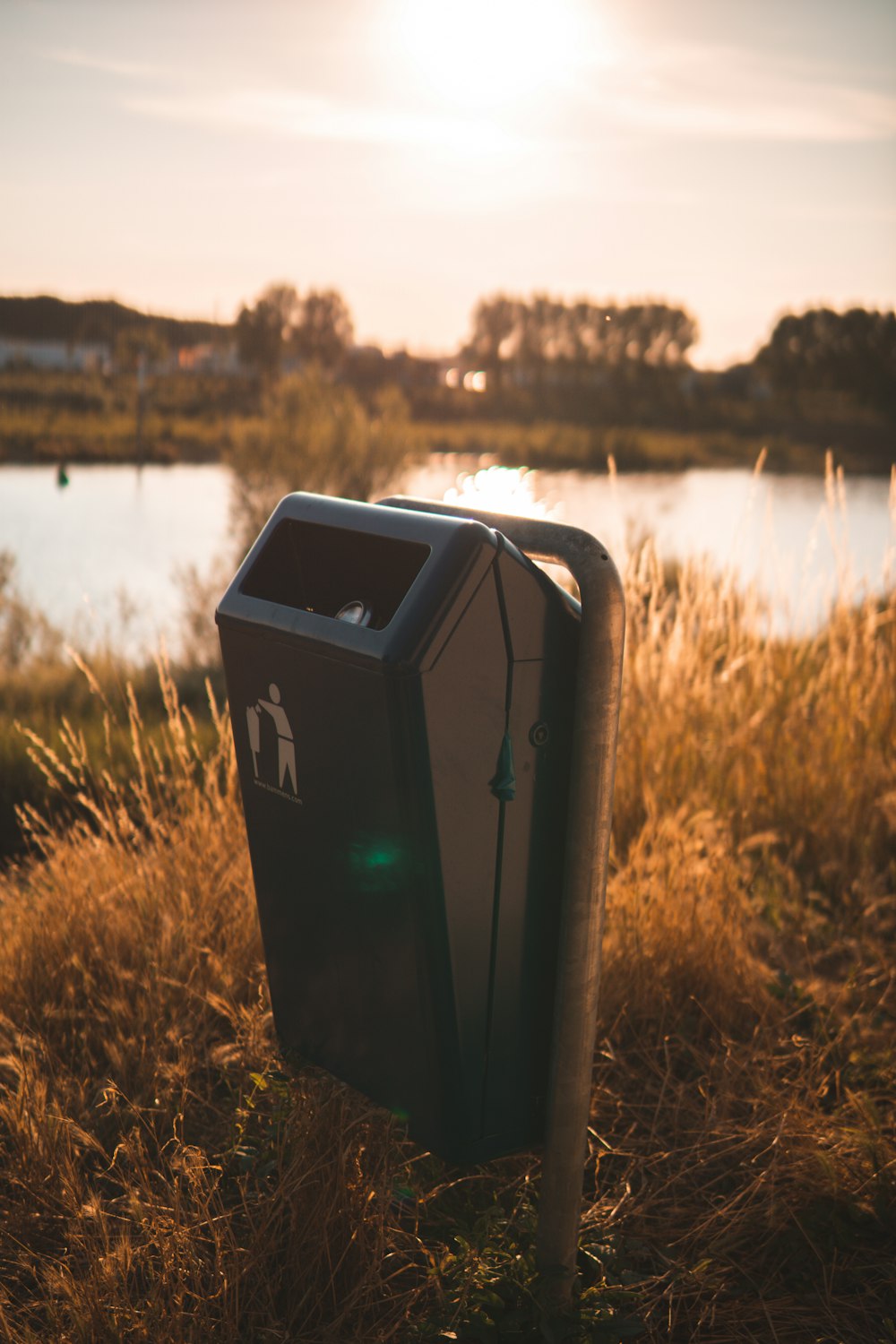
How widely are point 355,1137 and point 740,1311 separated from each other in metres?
0.76

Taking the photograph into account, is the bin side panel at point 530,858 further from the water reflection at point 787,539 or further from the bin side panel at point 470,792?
the water reflection at point 787,539

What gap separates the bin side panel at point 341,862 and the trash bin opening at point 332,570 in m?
0.15

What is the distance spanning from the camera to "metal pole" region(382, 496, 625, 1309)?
5.20 ft

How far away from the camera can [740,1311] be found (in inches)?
77.2

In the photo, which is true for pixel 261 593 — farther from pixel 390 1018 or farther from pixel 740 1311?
pixel 740 1311

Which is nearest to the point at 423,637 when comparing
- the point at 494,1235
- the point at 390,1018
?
the point at 390,1018

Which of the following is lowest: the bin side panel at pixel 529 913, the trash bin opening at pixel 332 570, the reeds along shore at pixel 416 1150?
the reeds along shore at pixel 416 1150

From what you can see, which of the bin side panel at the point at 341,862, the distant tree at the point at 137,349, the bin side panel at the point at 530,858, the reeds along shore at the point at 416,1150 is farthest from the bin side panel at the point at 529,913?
the distant tree at the point at 137,349

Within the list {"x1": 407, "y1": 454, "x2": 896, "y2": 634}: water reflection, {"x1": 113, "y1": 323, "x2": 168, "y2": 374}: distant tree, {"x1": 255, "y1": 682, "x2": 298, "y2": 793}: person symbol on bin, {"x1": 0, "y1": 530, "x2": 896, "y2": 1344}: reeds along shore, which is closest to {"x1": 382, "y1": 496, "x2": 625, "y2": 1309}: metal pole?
{"x1": 0, "y1": 530, "x2": 896, "y2": 1344}: reeds along shore

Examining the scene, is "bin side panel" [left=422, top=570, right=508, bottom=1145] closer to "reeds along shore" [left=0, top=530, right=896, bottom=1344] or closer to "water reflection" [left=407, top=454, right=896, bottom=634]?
"reeds along shore" [left=0, top=530, right=896, bottom=1344]

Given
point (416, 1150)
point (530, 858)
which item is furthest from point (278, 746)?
point (416, 1150)

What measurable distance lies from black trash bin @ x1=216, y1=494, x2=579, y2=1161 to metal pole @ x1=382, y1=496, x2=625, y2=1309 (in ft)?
0.19

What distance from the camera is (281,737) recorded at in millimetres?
1799

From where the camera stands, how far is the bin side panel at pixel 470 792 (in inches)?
59.5
